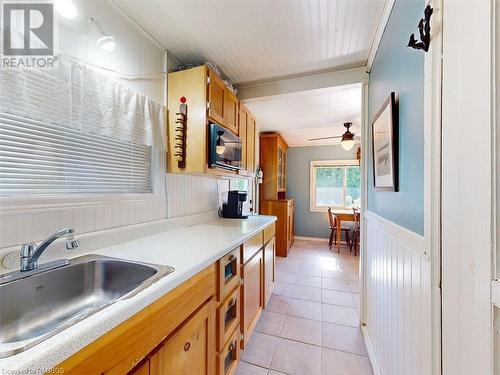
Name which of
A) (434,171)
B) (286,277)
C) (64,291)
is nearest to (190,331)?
(64,291)

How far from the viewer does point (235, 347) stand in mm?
1500

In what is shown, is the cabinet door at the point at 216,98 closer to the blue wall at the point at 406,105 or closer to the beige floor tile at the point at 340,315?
the blue wall at the point at 406,105

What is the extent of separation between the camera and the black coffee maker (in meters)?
2.47

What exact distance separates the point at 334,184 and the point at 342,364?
13.7 feet

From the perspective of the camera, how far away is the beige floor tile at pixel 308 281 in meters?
2.91

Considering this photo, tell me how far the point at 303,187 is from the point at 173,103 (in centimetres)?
427

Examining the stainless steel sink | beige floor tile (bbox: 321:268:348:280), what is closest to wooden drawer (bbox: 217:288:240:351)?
the stainless steel sink

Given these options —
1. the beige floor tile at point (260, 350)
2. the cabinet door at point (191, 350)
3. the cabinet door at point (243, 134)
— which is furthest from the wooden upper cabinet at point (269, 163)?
the cabinet door at point (191, 350)

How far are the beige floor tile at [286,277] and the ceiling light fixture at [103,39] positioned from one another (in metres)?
3.04

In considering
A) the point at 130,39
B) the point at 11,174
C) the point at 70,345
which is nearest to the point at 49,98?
the point at 11,174

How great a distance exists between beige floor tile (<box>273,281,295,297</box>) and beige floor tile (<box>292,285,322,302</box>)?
A: 52 mm

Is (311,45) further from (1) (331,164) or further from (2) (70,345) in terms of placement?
(1) (331,164)

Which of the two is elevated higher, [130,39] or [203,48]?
[203,48]

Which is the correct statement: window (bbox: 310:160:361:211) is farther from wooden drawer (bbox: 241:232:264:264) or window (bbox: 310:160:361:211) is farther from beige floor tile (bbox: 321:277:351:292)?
wooden drawer (bbox: 241:232:264:264)
